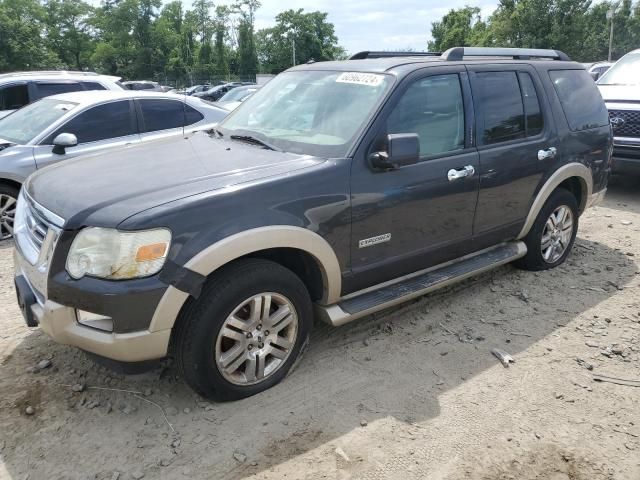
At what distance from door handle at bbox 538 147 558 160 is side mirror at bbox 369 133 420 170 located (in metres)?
1.60

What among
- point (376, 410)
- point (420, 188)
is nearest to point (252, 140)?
point (420, 188)

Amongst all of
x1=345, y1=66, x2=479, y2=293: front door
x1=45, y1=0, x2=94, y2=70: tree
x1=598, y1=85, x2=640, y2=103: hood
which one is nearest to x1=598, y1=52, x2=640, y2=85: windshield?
x1=598, y1=85, x2=640, y2=103: hood

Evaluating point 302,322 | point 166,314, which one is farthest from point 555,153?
point 166,314

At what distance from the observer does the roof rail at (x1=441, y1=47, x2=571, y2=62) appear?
13.2 feet

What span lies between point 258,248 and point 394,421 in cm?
120

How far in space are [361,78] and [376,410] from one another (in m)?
2.14

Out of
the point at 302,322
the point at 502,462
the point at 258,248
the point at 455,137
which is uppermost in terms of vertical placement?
the point at 455,137

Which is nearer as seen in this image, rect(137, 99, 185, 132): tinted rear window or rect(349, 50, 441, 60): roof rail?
rect(349, 50, 441, 60): roof rail

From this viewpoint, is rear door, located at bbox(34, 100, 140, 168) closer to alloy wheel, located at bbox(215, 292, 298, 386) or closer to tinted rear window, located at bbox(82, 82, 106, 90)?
tinted rear window, located at bbox(82, 82, 106, 90)

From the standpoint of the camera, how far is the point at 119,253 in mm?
2562

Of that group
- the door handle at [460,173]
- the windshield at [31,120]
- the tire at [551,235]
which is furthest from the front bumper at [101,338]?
the windshield at [31,120]

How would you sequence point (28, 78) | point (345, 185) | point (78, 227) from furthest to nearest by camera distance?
point (28, 78) → point (345, 185) → point (78, 227)

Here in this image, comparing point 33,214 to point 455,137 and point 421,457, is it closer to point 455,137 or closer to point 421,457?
point 421,457

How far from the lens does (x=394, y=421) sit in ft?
9.69
